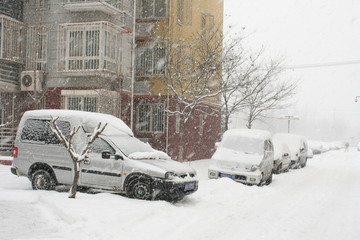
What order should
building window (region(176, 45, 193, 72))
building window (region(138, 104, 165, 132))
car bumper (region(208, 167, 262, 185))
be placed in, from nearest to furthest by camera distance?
car bumper (region(208, 167, 262, 185)) < building window (region(176, 45, 193, 72)) < building window (region(138, 104, 165, 132))

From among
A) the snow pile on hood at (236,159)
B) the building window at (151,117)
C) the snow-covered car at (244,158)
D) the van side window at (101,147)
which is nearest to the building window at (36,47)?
the building window at (151,117)

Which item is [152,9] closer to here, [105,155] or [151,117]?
[151,117]

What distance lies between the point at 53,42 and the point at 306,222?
16643 millimetres

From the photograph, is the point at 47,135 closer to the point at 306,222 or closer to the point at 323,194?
the point at 306,222

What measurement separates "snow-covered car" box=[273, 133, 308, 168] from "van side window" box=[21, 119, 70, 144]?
51.3 feet

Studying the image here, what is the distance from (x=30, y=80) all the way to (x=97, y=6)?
16.4 ft

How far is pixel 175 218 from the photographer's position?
812 cm

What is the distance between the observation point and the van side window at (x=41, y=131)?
35.3 feet

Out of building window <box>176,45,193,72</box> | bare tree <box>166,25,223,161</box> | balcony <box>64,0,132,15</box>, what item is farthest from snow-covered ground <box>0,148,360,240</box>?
balcony <box>64,0,132,15</box>

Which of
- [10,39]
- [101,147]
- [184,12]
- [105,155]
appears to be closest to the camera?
[105,155]

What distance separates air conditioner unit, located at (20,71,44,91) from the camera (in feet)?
68.5

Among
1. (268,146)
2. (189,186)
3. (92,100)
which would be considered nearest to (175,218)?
(189,186)

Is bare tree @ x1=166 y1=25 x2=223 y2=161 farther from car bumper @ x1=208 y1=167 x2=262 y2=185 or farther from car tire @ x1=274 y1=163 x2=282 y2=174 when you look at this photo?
car tire @ x1=274 y1=163 x2=282 y2=174

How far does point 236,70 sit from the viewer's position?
23781mm
